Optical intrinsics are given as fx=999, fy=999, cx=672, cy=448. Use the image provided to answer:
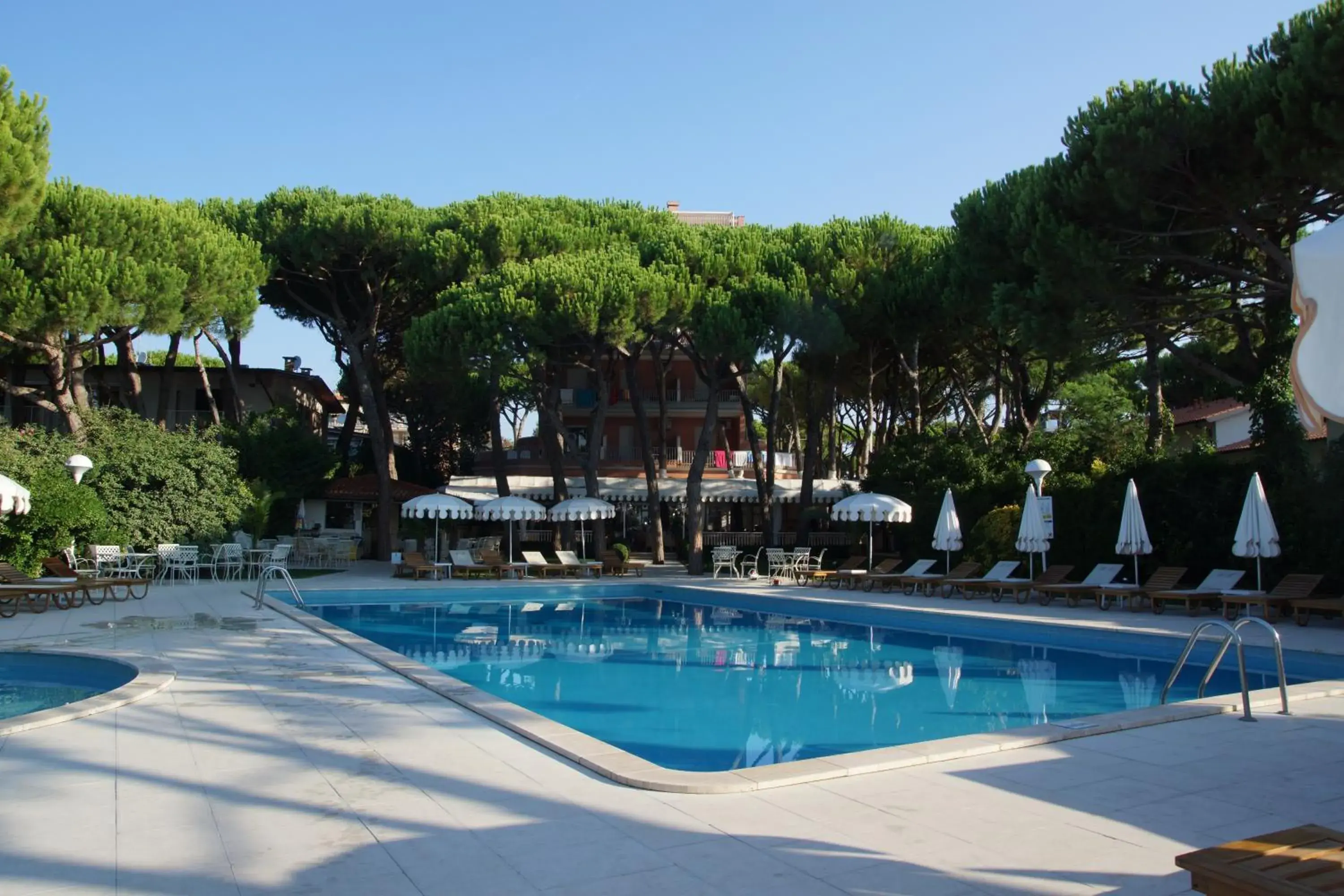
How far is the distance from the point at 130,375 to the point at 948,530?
75.0ft

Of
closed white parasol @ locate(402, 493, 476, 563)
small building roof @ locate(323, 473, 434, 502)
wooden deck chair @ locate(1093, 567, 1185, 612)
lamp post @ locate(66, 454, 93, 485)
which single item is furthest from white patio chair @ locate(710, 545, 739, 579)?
lamp post @ locate(66, 454, 93, 485)

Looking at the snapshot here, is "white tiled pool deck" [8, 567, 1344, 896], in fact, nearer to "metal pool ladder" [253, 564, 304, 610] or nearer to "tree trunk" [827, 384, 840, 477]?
"metal pool ladder" [253, 564, 304, 610]

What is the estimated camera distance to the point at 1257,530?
14.8 meters

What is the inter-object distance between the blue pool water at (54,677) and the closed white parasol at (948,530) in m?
15.4

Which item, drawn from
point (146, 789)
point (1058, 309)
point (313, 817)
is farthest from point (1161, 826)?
point (1058, 309)

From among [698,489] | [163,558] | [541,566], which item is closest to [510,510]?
[541,566]

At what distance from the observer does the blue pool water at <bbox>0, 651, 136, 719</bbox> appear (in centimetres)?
988

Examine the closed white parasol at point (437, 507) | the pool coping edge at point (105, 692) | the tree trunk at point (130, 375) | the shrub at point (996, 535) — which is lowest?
the pool coping edge at point (105, 692)

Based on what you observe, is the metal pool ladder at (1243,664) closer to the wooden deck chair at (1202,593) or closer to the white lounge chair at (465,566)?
the wooden deck chair at (1202,593)

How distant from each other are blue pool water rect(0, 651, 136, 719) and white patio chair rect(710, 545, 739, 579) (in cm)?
1638

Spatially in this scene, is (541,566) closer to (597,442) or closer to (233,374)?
(597,442)

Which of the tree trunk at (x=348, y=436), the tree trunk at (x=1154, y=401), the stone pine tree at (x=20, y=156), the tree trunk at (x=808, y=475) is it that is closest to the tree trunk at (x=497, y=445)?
the tree trunk at (x=348, y=436)

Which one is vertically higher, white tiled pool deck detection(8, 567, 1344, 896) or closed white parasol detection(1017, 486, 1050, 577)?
closed white parasol detection(1017, 486, 1050, 577)

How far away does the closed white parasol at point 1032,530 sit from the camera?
1866 centimetres
